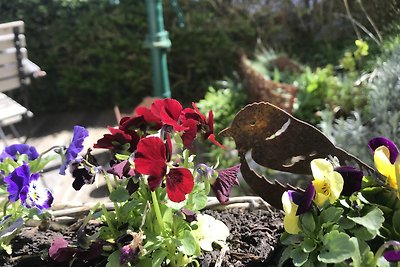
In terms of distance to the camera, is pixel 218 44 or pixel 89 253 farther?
pixel 218 44

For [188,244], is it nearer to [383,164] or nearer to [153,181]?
[153,181]

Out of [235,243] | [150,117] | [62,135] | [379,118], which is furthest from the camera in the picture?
[62,135]

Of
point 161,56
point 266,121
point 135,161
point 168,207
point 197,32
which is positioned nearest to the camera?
point 135,161

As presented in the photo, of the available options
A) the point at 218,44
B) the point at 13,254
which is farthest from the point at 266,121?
the point at 218,44

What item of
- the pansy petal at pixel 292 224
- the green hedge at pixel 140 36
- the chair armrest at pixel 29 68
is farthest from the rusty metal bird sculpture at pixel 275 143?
the green hedge at pixel 140 36

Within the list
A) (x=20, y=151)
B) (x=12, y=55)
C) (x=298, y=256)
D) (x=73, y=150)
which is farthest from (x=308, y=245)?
(x=12, y=55)

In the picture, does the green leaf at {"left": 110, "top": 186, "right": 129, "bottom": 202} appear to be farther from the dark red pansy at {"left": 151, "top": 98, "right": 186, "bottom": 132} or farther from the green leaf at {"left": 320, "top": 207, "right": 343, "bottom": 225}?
the green leaf at {"left": 320, "top": 207, "right": 343, "bottom": 225}

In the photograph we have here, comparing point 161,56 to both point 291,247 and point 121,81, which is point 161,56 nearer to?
point 121,81
